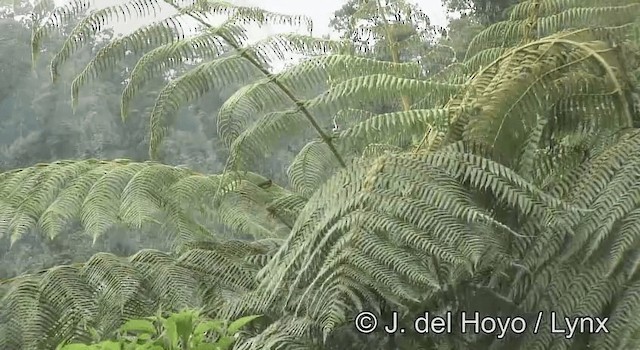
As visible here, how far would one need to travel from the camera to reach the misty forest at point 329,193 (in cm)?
87

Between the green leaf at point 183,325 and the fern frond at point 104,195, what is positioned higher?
the green leaf at point 183,325

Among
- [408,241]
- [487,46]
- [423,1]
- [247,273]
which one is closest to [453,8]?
[423,1]

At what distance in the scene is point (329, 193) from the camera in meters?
0.94

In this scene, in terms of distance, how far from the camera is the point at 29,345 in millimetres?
1076

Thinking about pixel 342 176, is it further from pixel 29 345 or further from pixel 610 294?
pixel 29 345

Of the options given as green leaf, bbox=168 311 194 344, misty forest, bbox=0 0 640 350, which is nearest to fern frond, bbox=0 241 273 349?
misty forest, bbox=0 0 640 350

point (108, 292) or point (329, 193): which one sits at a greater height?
point (329, 193)

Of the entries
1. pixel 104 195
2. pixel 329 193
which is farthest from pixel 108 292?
pixel 329 193

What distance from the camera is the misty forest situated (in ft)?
2.85

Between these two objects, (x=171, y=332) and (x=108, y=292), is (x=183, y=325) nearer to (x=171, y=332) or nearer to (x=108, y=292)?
(x=171, y=332)

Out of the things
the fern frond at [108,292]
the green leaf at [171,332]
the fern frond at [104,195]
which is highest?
the green leaf at [171,332]

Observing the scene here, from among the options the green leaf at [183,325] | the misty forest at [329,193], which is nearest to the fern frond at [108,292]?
the misty forest at [329,193]

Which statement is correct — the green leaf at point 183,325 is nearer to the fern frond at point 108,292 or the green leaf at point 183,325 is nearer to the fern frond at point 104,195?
the fern frond at point 108,292

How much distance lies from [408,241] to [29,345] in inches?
22.6
